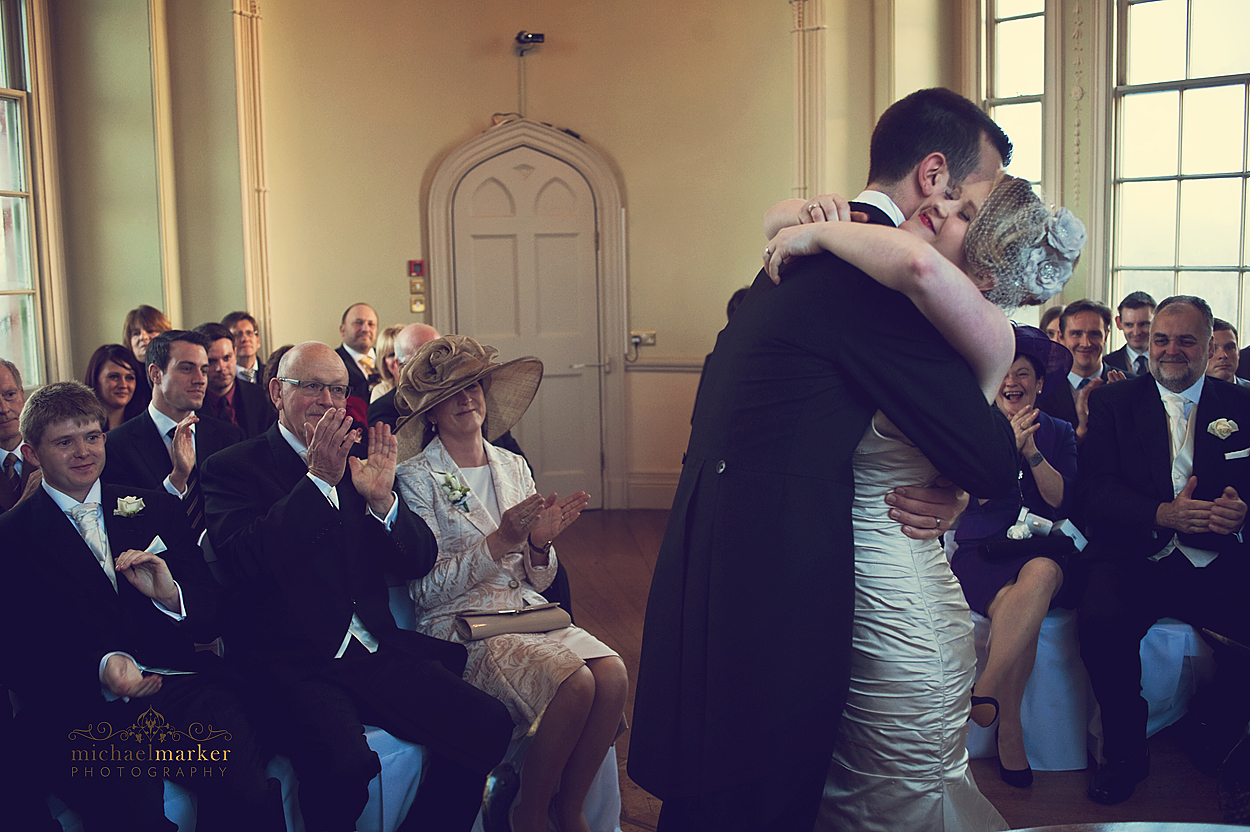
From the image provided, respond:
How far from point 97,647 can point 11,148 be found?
4.96 meters

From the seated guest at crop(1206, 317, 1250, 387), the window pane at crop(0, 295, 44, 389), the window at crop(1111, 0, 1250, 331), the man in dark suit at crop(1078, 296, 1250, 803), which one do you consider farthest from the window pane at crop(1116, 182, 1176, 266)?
the window pane at crop(0, 295, 44, 389)

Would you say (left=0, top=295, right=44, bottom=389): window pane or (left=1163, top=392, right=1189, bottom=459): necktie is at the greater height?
(left=0, top=295, right=44, bottom=389): window pane

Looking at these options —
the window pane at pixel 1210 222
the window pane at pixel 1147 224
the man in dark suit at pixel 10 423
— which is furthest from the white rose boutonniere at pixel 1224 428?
the man in dark suit at pixel 10 423

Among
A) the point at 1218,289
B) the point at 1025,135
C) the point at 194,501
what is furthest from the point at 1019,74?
the point at 194,501

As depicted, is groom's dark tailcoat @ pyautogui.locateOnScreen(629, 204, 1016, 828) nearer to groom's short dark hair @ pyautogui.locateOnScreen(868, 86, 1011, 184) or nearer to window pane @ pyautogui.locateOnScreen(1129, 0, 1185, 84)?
groom's short dark hair @ pyautogui.locateOnScreen(868, 86, 1011, 184)

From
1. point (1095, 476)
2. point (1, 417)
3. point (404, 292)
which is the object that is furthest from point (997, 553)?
point (404, 292)

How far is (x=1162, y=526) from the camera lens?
332cm

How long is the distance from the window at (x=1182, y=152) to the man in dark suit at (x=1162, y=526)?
2626 mm

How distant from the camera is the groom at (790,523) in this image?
4.62 ft

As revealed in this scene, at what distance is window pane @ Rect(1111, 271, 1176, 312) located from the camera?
19.5ft

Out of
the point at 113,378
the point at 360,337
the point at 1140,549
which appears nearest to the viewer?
the point at 1140,549

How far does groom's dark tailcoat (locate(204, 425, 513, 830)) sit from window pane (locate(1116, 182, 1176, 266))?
5.15 meters

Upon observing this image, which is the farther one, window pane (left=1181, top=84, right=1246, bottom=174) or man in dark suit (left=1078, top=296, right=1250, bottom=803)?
window pane (left=1181, top=84, right=1246, bottom=174)

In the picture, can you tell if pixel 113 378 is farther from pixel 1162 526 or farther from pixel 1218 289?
pixel 1218 289
